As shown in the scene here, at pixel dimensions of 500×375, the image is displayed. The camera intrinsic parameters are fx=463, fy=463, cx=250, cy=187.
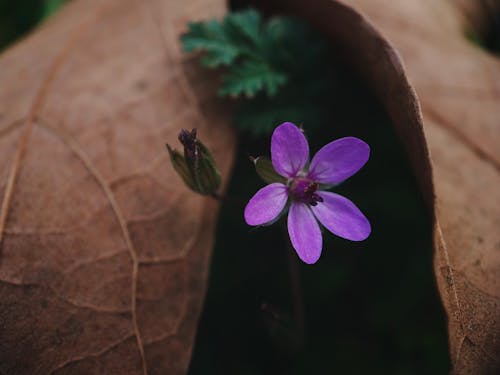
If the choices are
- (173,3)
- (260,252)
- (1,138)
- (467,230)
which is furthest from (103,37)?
(467,230)

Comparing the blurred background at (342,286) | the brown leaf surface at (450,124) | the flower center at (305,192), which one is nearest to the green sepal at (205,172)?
the flower center at (305,192)

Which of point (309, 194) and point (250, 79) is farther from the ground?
point (250, 79)

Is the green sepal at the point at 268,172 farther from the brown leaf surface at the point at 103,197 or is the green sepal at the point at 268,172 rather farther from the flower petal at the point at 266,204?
the brown leaf surface at the point at 103,197

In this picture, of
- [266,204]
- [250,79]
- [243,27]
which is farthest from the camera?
[243,27]

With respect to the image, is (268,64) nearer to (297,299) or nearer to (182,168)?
(182,168)

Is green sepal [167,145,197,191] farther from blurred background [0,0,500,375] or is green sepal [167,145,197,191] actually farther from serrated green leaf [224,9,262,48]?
serrated green leaf [224,9,262,48]

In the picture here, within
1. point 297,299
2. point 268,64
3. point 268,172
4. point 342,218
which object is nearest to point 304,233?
point 342,218
